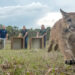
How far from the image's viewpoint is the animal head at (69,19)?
16.8 ft

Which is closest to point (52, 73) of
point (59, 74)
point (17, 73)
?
point (59, 74)

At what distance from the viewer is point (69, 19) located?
544 cm

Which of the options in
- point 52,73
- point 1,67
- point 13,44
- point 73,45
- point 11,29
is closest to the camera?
point 52,73

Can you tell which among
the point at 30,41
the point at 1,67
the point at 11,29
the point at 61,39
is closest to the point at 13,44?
the point at 30,41

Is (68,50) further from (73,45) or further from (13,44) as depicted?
(13,44)

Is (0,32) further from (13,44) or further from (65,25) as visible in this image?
(65,25)

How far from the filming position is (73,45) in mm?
4996

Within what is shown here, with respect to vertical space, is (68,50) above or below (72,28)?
below

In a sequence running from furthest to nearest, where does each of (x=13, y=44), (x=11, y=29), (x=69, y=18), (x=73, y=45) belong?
(x=11, y=29), (x=13, y=44), (x=69, y=18), (x=73, y=45)

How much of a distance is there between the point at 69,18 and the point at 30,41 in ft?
26.8

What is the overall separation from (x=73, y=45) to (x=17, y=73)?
1.71 m

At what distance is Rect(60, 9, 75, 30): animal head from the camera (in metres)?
5.13

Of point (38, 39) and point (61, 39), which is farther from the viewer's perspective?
point (38, 39)

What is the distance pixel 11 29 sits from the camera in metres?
24.2
